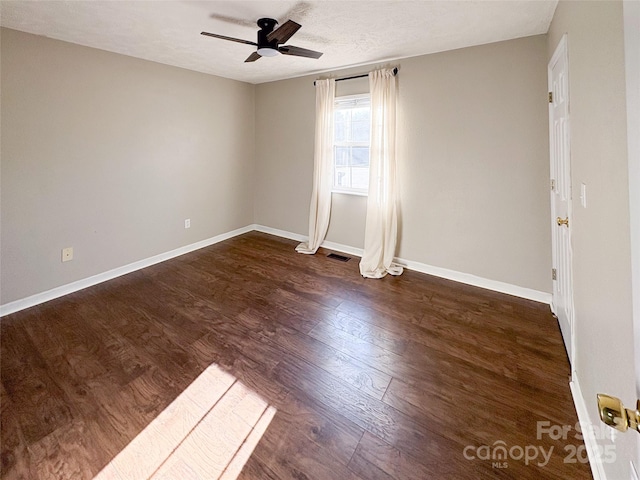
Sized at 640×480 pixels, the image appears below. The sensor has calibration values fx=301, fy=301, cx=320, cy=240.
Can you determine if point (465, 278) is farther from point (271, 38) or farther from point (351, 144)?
point (271, 38)

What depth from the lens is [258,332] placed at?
7.91 feet

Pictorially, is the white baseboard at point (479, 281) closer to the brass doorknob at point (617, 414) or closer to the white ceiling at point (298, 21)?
the white ceiling at point (298, 21)

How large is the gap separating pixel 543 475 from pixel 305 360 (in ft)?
→ 4.40

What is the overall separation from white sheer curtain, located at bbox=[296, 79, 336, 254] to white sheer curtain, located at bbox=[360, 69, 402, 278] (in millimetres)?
650

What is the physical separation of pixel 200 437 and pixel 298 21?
292 cm

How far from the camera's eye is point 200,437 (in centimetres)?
152

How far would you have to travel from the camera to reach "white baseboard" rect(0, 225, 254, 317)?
2730 mm

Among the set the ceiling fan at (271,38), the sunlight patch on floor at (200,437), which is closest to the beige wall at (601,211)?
the sunlight patch on floor at (200,437)

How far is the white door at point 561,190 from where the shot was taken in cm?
195

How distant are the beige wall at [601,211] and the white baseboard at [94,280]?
4.11 m

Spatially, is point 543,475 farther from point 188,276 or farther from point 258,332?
point 188,276

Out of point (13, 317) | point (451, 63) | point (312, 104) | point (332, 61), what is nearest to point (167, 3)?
point (332, 61)

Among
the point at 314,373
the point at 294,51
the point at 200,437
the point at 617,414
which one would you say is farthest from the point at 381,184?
the point at 617,414

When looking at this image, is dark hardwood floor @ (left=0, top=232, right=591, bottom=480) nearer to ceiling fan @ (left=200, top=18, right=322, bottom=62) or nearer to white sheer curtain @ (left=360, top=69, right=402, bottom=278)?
white sheer curtain @ (left=360, top=69, right=402, bottom=278)
